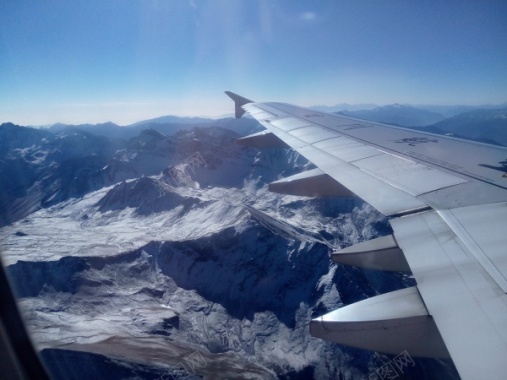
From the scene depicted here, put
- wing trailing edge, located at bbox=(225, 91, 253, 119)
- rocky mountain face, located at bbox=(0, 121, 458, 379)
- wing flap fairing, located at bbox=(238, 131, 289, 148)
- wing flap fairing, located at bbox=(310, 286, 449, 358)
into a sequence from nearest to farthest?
wing flap fairing, located at bbox=(310, 286, 449, 358)
wing flap fairing, located at bbox=(238, 131, 289, 148)
wing trailing edge, located at bbox=(225, 91, 253, 119)
rocky mountain face, located at bbox=(0, 121, 458, 379)

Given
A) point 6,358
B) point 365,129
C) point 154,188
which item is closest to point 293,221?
point 154,188

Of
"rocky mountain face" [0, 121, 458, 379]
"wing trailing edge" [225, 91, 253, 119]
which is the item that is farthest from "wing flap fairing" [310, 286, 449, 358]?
"wing trailing edge" [225, 91, 253, 119]

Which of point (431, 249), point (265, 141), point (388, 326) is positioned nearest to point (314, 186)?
point (431, 249)

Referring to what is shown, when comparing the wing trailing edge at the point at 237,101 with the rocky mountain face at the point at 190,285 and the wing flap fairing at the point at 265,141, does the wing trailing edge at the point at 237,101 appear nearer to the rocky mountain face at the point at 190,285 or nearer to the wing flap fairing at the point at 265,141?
the rocky mountain face at the point at 190,285

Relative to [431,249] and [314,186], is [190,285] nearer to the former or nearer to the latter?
[314,186]

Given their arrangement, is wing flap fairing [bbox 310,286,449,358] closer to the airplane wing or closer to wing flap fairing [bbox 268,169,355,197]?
the airplane wing

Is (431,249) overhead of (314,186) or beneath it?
beneath
